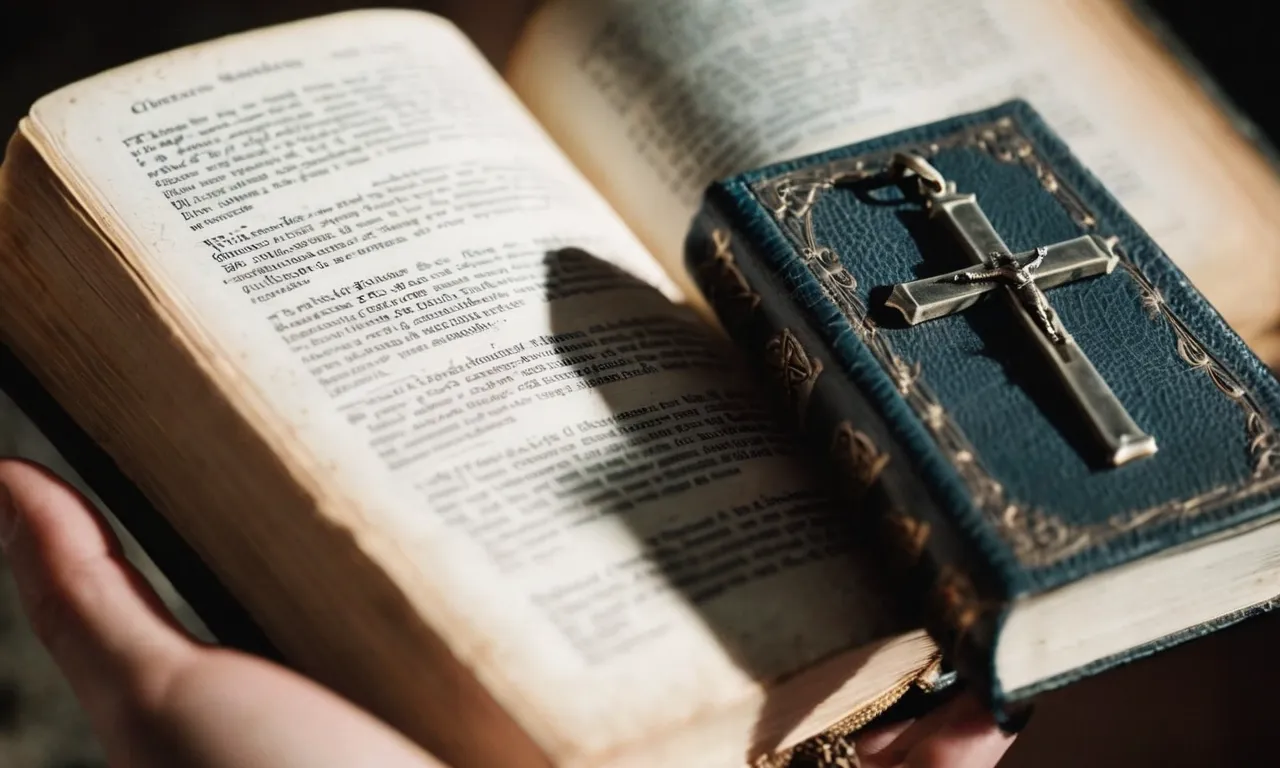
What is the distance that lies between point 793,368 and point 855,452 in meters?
0.08

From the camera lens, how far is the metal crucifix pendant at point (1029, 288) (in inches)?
28.2

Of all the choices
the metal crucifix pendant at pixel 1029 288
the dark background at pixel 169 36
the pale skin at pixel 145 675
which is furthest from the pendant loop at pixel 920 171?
the dark background at pixel 169 36

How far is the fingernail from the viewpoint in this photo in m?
0.74

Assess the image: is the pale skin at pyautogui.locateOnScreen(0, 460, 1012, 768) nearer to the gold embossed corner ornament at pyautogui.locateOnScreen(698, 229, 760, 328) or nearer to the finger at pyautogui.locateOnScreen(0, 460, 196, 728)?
the finger at pyautogui.locateOnScreen(0, 460, 196, 728)

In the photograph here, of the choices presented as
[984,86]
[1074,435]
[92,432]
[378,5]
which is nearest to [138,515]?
[92,432]

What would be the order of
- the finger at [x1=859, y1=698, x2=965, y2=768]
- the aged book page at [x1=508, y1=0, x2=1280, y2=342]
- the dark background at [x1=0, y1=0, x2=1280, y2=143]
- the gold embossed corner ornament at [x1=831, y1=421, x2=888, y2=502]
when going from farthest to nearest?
the dark background at [x1=0, y1=0, x2=1280, y2=143] < the aged book page at [x1=508, y1=0, x2=1280, y2=342] < the finger at [x1=859, y1=698, x2=965, y2=768] < the gold embossed corner ornament at [x1=831, y1=421, x2=888, y2=502]

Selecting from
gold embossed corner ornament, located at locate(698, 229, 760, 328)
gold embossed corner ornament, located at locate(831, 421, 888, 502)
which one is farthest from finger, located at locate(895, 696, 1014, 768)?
gold embossed corner ornament, located at locate(698, 229, 760, 328)

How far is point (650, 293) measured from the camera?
0.89m

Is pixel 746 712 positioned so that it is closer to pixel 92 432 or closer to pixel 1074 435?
pixel 1074 435

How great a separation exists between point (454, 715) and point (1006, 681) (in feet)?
1.08

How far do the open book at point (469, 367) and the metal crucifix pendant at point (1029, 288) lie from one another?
0.48 ft

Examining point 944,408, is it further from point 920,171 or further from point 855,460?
point 920,171

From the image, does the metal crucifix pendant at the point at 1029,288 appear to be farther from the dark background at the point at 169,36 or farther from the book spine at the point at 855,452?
the dark background at the point at 169,36

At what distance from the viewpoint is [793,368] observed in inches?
31.2
